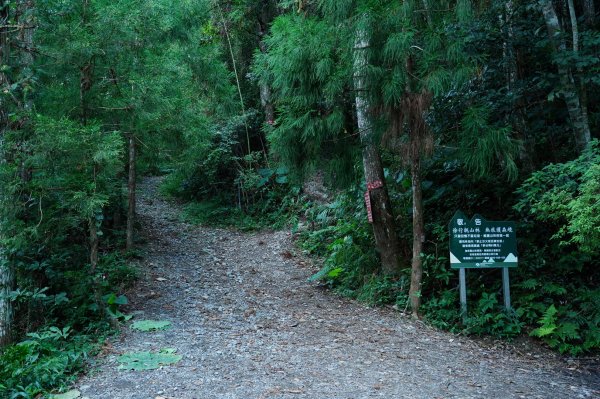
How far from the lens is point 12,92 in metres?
7.14

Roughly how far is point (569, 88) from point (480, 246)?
2.42 meters

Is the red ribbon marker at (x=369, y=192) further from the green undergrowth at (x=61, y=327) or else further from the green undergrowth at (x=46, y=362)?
the green undergrowth at (x=46, y=362)

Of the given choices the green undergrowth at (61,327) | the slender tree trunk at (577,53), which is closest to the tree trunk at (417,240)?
the slender tree trunk at (577,53)

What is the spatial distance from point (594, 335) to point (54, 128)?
7425 millimetres

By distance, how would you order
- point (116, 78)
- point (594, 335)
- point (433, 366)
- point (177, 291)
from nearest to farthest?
point (433, 366), point (594, 335), point (116, 78), point (177, 291)

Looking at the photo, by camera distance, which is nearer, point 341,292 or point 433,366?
point 433,366

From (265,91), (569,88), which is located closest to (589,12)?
(569,88)

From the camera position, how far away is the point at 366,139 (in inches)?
307

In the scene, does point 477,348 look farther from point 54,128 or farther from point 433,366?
point 54,128

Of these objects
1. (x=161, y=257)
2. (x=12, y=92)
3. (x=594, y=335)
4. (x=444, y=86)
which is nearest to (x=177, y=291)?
(x=161, y=257)

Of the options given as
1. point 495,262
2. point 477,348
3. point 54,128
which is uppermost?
point 54,128

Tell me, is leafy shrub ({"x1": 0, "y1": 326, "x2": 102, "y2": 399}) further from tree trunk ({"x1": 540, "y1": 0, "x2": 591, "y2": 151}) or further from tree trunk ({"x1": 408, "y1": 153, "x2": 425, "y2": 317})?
tree trunk ({"x1": 540, "y1": 0, "x2": 591, "y2": 151})

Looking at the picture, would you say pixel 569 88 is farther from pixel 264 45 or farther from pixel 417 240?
pixel 264 45

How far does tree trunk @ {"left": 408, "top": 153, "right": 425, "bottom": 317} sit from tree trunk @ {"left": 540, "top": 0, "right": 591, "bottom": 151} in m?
2.13
